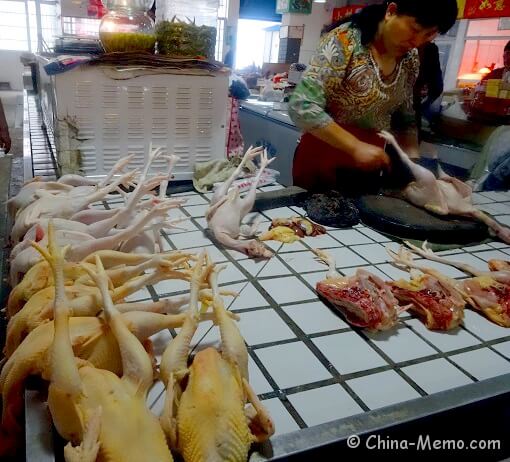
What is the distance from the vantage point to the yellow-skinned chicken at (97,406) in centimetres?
70

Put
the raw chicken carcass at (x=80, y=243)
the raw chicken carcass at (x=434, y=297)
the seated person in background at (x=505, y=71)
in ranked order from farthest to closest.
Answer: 1. the seated person in background at (x=505, y=71)
2. the raw chicken carcass at (x=434, y=297)
3. the raw chicken carcass at (x=80, y=243)

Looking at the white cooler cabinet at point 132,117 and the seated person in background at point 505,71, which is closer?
the white cooler cabinet at point 132,117

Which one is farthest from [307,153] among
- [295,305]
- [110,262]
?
[110,262]

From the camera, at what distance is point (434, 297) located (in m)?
1.38

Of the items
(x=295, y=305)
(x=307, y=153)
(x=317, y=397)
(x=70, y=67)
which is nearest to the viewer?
(x=317, y=397)

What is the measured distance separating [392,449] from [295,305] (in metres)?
0.51

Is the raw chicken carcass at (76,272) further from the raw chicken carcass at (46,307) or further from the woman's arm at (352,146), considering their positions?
the woman's arm at (352,146)

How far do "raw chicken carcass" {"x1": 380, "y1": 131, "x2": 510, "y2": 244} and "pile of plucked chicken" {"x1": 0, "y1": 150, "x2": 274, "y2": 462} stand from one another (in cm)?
125

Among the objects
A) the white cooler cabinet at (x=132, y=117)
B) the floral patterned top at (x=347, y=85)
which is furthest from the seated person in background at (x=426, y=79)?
the white cooler cabinet at (x=132, y=117)

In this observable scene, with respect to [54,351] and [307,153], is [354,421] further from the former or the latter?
[307,153]

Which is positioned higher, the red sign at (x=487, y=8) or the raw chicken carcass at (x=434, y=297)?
the red sign at (x=487, y=8)

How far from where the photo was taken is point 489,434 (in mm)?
1096

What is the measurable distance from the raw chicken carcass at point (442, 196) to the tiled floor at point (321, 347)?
1.35 feet

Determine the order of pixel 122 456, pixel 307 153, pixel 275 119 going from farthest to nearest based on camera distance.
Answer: pixel 275 119
pixel 307 153
pixel 122 456
